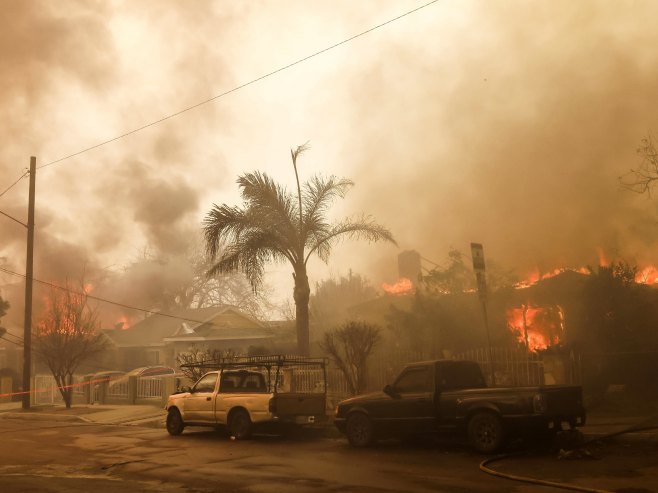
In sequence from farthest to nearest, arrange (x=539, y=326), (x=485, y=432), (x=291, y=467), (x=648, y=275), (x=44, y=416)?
(x=648, y=275) → (x=539, y=326) → (x=44, y=416) → (x=485, y=432) → (x=291, y=467)

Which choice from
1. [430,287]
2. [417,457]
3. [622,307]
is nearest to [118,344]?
[430,287]

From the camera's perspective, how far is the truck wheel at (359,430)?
1214 cm

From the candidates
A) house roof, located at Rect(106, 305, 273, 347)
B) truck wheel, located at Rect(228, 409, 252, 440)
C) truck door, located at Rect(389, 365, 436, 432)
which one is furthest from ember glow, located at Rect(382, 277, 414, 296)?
truck door, located at Rect(389, 365, 436, 432)

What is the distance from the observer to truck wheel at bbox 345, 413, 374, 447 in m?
12.1

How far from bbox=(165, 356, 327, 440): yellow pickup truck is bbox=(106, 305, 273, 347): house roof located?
23175mm

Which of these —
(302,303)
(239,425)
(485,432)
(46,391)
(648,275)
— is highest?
(648,275)

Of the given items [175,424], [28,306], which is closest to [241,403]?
[175,424]

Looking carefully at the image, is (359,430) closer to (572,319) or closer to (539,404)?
(539,404)

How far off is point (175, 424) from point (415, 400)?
6.94m

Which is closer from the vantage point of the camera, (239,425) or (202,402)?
(239,425)

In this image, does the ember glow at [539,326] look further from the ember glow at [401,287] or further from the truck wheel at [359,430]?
the truck wheel at [359,430]

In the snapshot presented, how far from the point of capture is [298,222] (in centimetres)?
2203

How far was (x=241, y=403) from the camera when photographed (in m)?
14.3

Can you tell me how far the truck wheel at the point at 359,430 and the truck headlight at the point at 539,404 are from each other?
3296 mm
